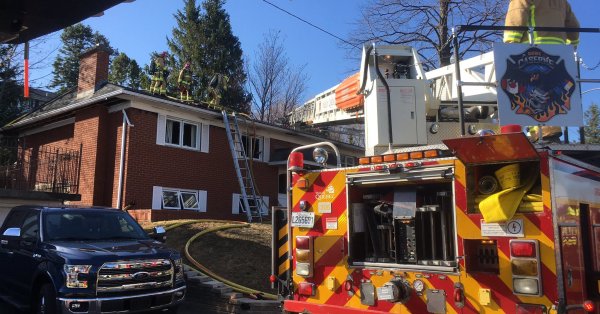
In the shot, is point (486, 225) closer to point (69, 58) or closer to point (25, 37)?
point (25, 37)

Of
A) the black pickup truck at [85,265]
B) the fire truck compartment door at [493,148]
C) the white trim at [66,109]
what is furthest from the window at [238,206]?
the fire truck compartment door at [493,148]

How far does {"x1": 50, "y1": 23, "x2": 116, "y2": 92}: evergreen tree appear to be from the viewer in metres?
54.1

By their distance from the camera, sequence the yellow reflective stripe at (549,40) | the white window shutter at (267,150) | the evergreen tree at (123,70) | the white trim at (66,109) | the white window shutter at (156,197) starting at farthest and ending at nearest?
the evergreen tree at (123,70) → the white window shutter at (267,150) → the white window shutter at (156,197) → the white trim at (66,109) → the yellow reflective stripe at (549,40)

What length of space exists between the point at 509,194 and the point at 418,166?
83cm

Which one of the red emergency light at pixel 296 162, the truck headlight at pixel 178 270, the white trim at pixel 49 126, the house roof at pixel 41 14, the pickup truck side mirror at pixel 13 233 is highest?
the white trim at pixel 49 126

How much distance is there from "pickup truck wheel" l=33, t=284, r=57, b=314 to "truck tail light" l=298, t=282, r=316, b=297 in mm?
3462

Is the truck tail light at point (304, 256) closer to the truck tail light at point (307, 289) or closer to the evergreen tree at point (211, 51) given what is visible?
the truck tail light at point (307, 289)

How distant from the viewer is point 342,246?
500 centimetres

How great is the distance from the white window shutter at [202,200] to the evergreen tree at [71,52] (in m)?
40.9

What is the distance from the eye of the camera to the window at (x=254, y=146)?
20.6 meters

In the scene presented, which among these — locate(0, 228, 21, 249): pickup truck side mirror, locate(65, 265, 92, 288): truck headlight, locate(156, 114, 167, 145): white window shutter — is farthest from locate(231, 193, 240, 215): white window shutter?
locate(65, 265, 92, 288): truck headlight

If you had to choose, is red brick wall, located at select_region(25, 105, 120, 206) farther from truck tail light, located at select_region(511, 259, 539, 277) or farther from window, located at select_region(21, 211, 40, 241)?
truck tail light, located at select_region(511, 259, 539, 277)

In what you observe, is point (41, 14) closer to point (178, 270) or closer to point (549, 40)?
point (178, 270)

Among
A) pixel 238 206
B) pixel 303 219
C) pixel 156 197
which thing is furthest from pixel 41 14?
pixel 238 206
